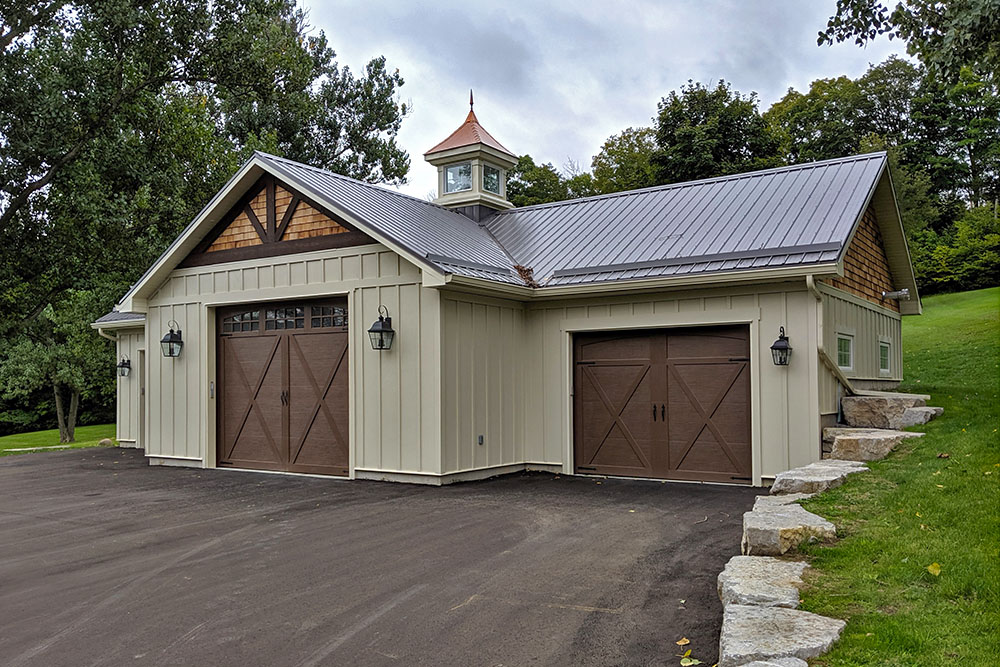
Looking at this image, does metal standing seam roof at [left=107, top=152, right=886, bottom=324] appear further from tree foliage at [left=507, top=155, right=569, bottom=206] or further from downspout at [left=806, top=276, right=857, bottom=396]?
tree foliage at [left=507, top=155, right=569, bottom=206]

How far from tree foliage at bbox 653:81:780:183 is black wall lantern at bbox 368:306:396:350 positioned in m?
18.8

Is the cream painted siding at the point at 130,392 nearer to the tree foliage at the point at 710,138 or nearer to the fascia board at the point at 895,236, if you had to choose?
the fascia board at the point at 895,236

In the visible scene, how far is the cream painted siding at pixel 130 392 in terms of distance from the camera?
16141 mm

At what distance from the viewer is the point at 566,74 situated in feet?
98.3

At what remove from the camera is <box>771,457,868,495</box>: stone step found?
6637 mm

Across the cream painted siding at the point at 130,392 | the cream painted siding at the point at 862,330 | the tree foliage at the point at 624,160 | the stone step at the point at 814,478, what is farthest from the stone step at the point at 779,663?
the tree foliage at the point at 624,160

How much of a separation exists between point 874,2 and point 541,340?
222 inches

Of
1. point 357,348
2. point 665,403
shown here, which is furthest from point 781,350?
point 357,348

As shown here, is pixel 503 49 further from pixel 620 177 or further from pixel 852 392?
pixel 852 392

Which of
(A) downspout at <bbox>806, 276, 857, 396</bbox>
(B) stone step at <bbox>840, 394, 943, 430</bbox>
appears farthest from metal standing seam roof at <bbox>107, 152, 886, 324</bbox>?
(B) stone step at <bbox>840, 394, 943, 430</bbox>

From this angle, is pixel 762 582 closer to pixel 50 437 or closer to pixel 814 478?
pixel 814 478

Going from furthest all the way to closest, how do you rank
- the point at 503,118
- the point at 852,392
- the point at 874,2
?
the point at 503,118, the point at 852,392, the point at 874,2

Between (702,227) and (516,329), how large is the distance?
117 inches

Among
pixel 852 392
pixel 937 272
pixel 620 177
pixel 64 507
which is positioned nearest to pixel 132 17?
pixel 64 507
